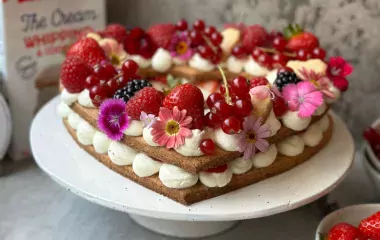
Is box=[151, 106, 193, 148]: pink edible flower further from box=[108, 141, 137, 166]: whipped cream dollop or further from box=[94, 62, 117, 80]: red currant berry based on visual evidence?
box=[94, 62, 117, 80]: red currant berry

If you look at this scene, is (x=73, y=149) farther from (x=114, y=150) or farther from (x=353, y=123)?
(x=353, y=123)

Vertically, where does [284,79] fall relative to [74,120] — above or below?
above

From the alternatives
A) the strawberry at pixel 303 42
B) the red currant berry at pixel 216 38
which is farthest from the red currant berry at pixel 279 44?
the red currant berry at pixel 216 38

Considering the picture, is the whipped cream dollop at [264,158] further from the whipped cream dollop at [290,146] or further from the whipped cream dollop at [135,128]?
the whipped cream dollop at [135,128]

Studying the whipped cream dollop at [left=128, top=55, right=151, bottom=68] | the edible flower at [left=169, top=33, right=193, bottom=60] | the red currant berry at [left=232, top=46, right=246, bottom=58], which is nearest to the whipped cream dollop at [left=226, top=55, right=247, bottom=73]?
the red currant berry at [left=232, top=46, right=246, bottom=58]

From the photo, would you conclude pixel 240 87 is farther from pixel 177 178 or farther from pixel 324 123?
pixel 324 123

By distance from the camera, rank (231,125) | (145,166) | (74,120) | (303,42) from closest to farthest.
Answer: (231,125) < (145,166) < (74,120) < (303,42)

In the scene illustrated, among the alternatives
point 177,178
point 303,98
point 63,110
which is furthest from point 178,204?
point 63,110
